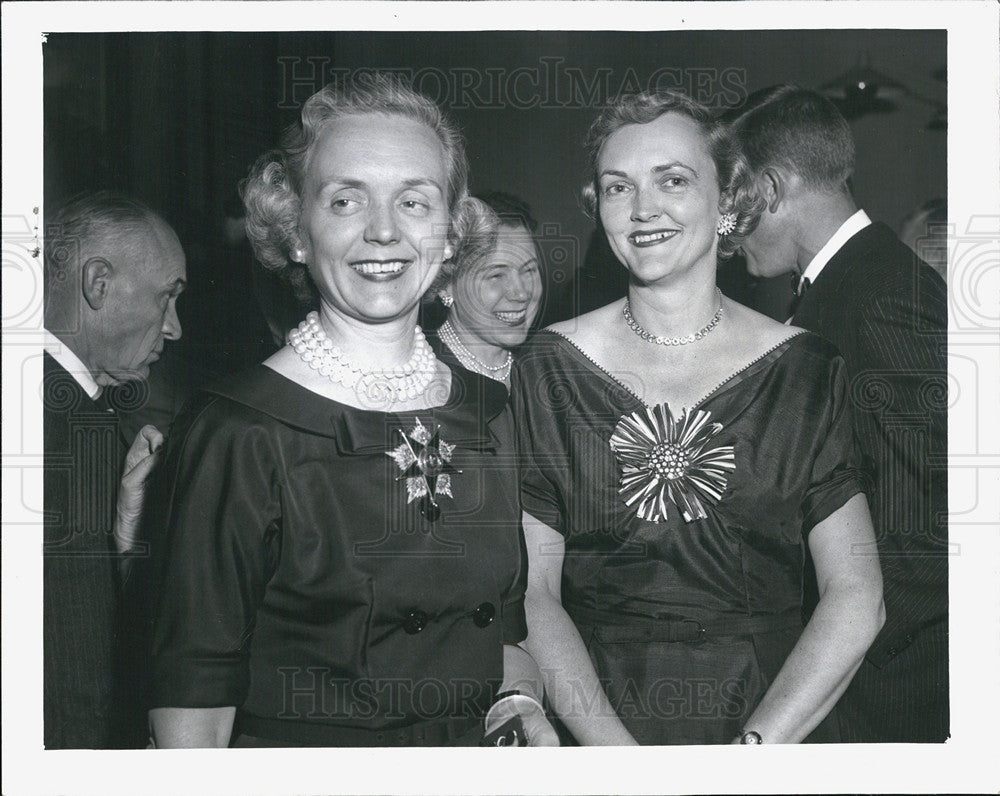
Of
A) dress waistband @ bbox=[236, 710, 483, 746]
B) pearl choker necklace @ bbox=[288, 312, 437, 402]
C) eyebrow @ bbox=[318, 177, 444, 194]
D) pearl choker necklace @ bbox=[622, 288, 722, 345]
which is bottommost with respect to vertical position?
dress waistband @ bbox=[236, 710, 483, 746]

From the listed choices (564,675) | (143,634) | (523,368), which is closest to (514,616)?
(564,675)

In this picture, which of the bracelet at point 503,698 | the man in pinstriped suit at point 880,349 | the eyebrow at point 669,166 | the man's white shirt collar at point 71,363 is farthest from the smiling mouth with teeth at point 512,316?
the man's white shirt collar at point 71,363

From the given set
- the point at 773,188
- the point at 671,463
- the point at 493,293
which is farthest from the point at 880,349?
the point at 493,293

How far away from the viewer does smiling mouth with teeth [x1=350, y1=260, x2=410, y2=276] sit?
2.68 m

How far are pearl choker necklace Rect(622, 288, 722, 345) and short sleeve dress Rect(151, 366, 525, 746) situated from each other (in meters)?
0.41

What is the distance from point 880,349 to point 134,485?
2099mm

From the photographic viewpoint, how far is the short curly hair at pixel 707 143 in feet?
9.10

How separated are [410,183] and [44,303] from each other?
3.57 feet

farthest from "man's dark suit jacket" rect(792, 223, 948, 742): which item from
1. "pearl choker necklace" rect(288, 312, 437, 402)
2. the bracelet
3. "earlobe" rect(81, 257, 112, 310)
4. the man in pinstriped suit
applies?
"earlobe" rect(81, 257, 112, 310)

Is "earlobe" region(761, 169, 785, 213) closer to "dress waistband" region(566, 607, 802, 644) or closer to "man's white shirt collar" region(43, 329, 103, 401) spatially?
"dress waistband" region(566, 607, 802, 644)

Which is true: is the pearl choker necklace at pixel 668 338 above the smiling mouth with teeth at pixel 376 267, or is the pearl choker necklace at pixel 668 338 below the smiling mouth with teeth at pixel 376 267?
below

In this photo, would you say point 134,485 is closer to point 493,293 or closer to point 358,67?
point 493,293

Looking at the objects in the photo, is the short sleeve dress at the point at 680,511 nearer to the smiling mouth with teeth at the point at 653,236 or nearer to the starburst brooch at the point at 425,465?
the starburst brooch at the point at 425,465

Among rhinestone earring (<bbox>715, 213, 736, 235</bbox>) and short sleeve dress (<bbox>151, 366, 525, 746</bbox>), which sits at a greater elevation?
rhinestone earring (<bbox>715, 213, 736, 235</bbox>)
